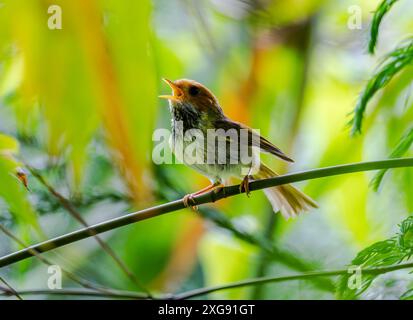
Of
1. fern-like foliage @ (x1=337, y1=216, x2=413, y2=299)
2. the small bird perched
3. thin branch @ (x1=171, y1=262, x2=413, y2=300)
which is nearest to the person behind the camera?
fern-like foliage @ (x1=337, y1=216, x2=413, y2=299)

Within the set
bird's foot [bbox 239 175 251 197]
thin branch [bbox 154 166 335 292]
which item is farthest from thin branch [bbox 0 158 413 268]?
thin branch [bbox 154 166 335 292]

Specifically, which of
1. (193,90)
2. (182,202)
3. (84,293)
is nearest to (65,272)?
(84,293)

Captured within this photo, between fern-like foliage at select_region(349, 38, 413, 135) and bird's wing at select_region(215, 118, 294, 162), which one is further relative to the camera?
bird's wing at select_region(215, 118, 294, 162)

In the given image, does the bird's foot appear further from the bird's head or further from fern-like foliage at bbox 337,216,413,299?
fern-like foliage at bbox 337,216,413,299

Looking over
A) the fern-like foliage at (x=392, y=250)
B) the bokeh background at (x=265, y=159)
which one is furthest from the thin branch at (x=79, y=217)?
the fern-like foliage at (x=392, y=250)

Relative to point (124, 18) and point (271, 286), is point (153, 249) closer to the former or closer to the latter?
point (271, 286)

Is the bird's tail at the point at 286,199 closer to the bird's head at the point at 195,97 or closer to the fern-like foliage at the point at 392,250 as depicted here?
the bird's head at the point at 195,97
